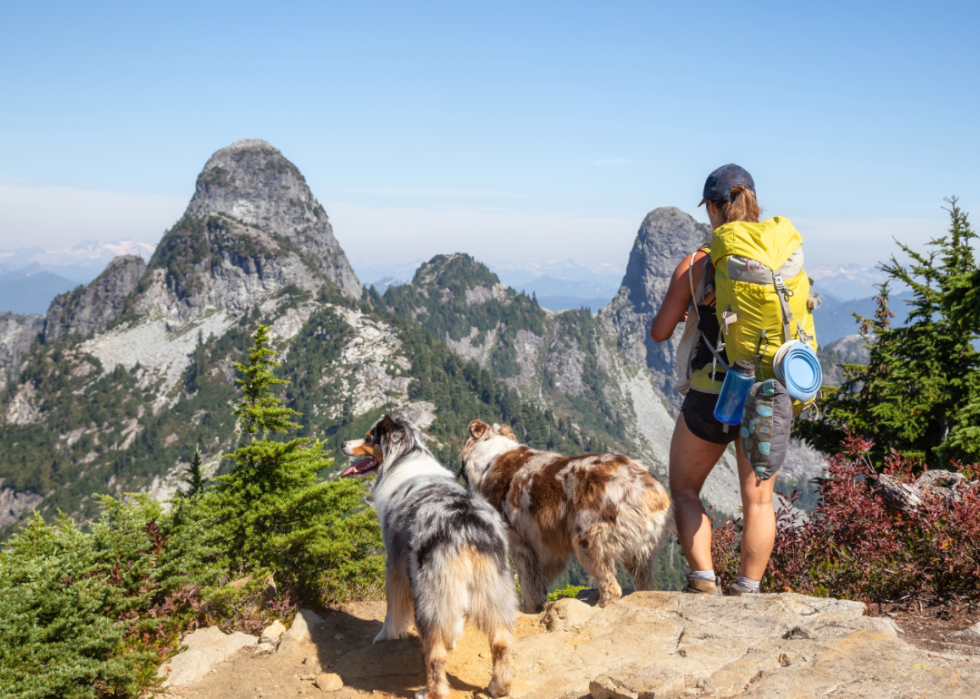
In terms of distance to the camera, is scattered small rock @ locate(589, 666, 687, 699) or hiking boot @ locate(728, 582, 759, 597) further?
hiking boot @ locate(728, 582, 759, 597)

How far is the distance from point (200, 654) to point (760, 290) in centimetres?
659

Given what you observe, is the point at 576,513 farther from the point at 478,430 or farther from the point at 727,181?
the point at 727,181

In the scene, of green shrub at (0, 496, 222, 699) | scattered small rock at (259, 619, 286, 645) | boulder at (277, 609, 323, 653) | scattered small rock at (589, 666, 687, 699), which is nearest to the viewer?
scattered small rock at (589, 666, 687, 699)

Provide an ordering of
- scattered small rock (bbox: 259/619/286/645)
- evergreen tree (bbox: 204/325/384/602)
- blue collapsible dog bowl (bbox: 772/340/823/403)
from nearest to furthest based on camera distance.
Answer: blue collapsible dog bowl (bbox: 772/340/823/403) < scattered small rock (bbox: 259/619/286/645) < evergreen tree (bbox: 204/325/384/602)

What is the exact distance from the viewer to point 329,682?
6016 millimetres

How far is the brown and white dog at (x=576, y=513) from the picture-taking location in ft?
21.8

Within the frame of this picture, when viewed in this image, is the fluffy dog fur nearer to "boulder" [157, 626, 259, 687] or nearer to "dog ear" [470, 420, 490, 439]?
"dog ear" [470, 420, 490, 439]

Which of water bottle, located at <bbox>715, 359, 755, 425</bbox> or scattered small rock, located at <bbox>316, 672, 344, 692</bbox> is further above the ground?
water bottle, located at <bbox>715, 359, 755, 425</bbox>

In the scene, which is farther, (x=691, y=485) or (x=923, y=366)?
(x=923, y=366)

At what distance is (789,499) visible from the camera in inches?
289

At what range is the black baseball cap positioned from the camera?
17.1ft

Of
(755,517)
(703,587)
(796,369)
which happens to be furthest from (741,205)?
(703,587)

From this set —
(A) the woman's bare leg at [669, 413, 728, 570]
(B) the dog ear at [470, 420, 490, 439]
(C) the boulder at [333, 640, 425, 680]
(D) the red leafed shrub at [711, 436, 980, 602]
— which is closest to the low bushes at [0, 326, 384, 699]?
(C) the boulder at [333, 640, 425, 680]

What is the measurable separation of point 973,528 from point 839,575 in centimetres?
132
